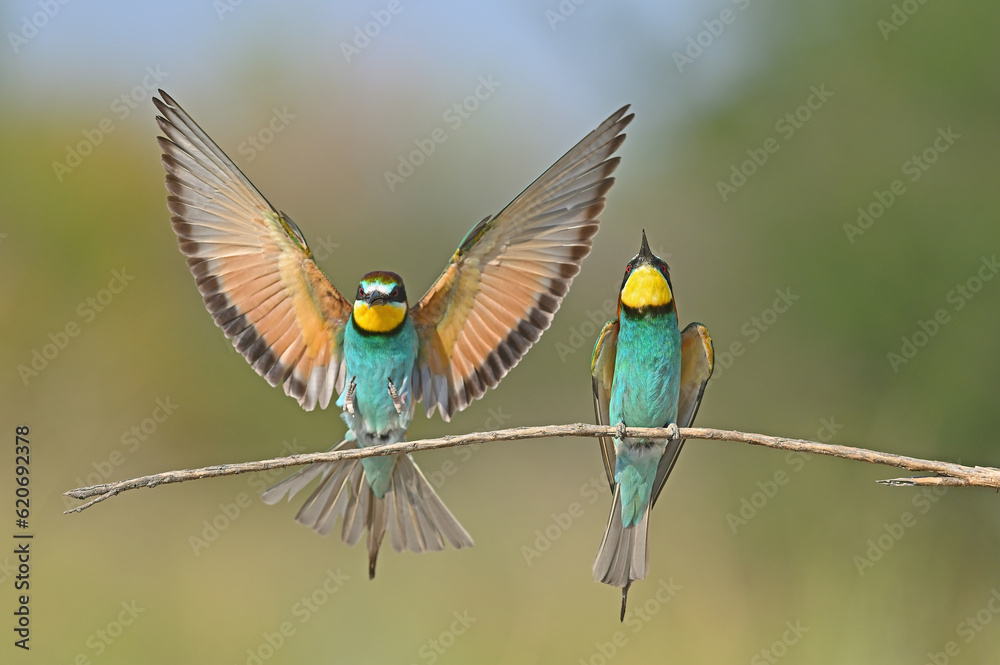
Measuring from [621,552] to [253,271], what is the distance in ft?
4.44

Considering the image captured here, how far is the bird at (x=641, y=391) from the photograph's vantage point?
2.54 meters

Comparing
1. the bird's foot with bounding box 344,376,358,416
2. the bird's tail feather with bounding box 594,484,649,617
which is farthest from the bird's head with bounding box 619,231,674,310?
the bird's foot with bounding box 344,376,358,416

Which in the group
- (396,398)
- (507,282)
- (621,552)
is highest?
(507,282)

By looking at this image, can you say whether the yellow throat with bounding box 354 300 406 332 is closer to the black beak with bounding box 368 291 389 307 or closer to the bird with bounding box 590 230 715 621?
the black beak with bounding box 368 291 389 307

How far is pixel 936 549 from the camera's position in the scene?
480 centimetres

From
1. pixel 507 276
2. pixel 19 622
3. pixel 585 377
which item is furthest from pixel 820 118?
pixel 19 622

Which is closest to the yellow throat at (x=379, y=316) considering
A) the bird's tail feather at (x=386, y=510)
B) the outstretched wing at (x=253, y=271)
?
the outstretched wing at (x=253, y=271)

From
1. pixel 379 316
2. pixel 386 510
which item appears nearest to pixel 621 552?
pixel 386 510

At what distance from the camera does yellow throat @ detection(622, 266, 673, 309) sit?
2541 millimetres

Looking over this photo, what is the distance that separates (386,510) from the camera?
2742 millimetres

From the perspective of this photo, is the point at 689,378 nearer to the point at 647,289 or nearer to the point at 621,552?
the point at 647,289

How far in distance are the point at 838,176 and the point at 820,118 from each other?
47 cm

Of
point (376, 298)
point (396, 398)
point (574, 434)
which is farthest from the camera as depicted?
point (396, 398)

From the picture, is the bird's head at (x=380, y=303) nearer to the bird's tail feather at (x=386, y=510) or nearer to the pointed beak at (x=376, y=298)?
the pointed beak at (x=376, y=298)
